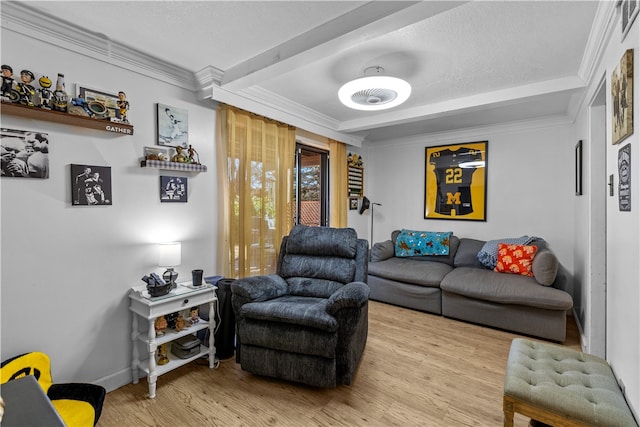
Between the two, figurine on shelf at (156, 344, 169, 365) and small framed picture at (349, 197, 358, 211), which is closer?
figurine on shelf at (156, 344, 169, 365)

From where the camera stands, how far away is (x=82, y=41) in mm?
1922

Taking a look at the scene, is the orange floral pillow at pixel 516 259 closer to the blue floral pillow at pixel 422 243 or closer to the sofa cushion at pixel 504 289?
the sofa cushion at pixel 504 289

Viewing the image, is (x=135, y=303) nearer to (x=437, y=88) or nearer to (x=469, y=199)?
(x=437, y=88)

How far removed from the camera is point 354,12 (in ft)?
5.54

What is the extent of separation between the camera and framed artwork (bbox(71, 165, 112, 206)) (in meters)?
1.92

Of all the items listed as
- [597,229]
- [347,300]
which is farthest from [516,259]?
[347,300]

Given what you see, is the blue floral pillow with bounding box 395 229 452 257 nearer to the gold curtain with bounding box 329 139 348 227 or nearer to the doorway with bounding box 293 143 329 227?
the gold curtain with bounding box 329 139 348 227

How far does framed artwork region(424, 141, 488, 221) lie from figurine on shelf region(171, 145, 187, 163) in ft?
11.4

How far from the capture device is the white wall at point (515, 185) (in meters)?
3.64

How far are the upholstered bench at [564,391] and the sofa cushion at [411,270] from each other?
192cm

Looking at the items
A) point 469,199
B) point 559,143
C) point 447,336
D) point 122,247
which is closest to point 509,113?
point 559,143

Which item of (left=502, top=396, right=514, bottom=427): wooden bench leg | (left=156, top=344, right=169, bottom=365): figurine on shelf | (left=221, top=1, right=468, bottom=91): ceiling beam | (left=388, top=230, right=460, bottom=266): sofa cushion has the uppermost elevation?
(left=221, top=1, right=468, bottom=91): ceiling beam

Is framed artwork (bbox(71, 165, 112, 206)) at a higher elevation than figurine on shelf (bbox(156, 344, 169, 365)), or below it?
higher

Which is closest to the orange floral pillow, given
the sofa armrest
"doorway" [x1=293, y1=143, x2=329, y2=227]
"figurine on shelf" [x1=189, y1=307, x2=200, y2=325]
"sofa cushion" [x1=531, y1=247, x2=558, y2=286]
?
"sofa cushion" [x1=531, y1=247, x2=558, y2=286]
